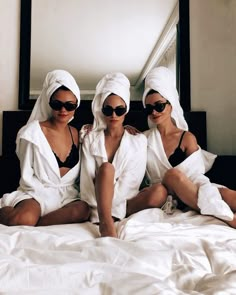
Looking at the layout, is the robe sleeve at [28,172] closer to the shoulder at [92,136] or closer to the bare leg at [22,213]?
the bare leg at [22,213]

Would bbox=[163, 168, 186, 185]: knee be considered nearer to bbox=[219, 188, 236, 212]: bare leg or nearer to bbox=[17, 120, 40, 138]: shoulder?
bbox=[219, 188, 236, 212]: bare leg

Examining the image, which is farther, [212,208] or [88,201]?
[88,201]

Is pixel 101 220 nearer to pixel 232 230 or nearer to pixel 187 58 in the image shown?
pixel 232 230

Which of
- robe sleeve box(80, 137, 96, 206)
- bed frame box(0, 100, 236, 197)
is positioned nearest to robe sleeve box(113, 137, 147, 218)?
robe sleeve box(80, 137, 96, 206)

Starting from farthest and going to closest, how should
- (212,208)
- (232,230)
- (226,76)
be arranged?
(226,76) → (212,208) → (232,230)

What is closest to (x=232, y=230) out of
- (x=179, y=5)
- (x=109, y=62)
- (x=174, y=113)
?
(x=174, y=113)

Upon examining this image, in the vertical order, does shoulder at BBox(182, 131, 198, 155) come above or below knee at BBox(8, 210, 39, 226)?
above

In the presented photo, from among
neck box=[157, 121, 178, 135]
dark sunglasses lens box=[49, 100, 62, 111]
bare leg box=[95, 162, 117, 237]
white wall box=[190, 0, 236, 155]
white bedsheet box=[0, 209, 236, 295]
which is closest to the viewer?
white bedsheet box=[0, 209, 236, 295]

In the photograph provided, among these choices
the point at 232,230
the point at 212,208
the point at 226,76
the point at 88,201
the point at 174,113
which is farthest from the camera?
the point at 226,76

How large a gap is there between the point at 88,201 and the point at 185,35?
1314mm

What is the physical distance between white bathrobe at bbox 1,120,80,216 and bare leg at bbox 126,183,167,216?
28 cm

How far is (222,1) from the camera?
241 centimetres

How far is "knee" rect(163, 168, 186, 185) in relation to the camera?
1.65m

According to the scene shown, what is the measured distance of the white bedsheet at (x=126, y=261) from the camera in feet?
2.44
